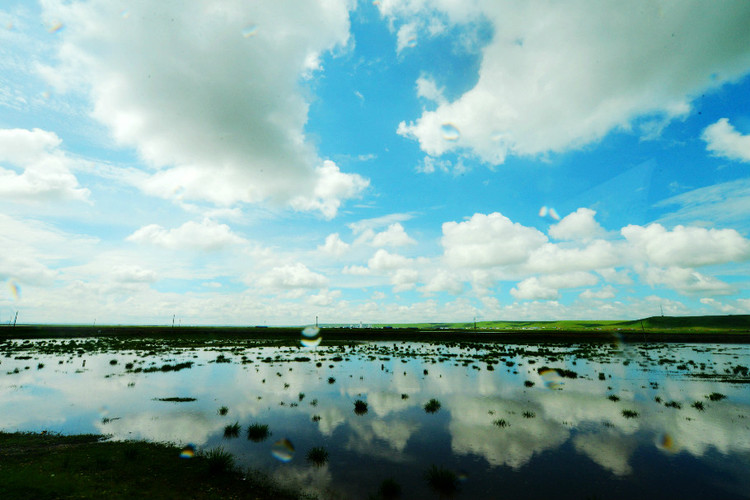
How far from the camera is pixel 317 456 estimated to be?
1300cm

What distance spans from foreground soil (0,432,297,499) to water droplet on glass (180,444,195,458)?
0.89ft

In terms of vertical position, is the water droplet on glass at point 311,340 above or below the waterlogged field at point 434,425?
below

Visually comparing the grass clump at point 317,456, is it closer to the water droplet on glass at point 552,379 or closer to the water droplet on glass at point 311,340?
the water droplet on glass at point 552,379

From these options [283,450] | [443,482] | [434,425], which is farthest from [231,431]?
[443,482]

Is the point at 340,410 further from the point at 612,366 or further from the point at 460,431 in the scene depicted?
the point at 612,366

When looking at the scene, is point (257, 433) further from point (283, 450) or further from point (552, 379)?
point (552, 379)

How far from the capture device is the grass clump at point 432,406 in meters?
20.0

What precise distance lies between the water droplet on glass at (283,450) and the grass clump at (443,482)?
5877 millimetres

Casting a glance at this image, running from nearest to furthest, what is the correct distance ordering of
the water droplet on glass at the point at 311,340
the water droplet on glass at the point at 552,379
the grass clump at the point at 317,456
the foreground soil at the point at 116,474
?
the foreground soil at the point at 116,474
the grass clump at the point at 317,456
the water droplet on glass at the point at 552,379
the water droplet on glass at the point at 311,340

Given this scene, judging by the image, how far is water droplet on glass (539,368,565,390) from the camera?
27.5 m

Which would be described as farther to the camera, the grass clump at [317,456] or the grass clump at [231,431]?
the grass clump at [231,431]

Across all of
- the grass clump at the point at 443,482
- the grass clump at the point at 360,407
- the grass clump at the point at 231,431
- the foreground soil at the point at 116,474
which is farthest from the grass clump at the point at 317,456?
the grass clump at the point at 360,407

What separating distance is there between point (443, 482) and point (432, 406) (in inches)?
399

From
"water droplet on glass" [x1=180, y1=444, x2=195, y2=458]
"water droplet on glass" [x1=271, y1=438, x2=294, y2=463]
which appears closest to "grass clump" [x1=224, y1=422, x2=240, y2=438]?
"water droplet on glass" [x1=180, y1=444, x2=195, y2=458]
